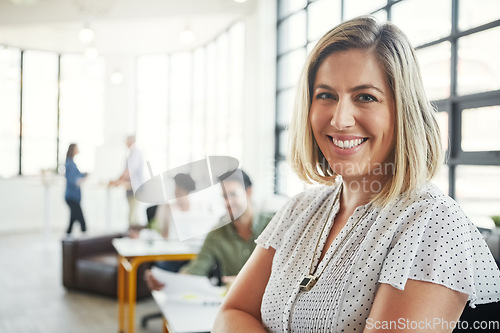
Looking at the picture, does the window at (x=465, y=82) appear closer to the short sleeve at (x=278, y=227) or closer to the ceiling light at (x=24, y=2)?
the short sleeve at (x=278, y=227)

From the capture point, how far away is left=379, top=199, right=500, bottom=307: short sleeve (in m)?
0.65

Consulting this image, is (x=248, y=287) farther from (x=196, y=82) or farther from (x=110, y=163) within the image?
(x=110, y=163)

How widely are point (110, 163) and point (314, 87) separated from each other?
8415 millimetres

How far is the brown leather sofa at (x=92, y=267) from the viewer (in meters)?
4.12

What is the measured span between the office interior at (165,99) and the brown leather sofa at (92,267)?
0.11 m

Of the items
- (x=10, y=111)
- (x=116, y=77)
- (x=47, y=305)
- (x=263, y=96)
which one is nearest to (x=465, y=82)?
(x=263, y=96)

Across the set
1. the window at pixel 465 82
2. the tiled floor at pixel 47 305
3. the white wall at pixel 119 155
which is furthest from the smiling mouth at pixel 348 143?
the white wall at pixel 119 155

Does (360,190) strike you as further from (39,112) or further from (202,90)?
(39,112)

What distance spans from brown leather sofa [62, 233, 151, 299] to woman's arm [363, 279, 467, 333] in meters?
3.63

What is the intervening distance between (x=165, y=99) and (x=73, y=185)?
2629 mm

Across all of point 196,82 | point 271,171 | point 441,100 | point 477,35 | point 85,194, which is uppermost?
point 196,82

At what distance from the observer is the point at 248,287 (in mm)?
934

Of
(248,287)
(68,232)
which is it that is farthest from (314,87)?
(68,232)

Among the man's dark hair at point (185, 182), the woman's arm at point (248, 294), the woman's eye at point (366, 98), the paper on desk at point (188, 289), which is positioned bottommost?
the paper on desk at point (188, 289)
